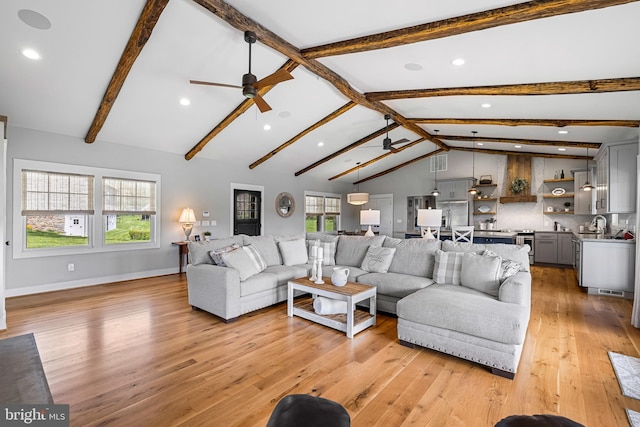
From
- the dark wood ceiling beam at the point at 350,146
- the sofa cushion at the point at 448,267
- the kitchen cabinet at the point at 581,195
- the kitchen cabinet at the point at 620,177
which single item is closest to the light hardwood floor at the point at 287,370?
the sofa cushion at the point at 448,267

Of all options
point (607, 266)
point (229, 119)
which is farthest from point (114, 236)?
point (607, 266)

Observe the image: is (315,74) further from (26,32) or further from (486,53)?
(26,32)

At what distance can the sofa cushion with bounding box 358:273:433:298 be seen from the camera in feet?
12.0

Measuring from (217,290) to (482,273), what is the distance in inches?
116

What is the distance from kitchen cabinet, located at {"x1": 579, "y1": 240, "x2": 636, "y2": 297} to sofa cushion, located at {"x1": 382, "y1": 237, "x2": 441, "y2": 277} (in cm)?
277

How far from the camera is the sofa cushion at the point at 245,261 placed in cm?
383

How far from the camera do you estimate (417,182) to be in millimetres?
10266

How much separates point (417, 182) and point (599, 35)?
7.74m

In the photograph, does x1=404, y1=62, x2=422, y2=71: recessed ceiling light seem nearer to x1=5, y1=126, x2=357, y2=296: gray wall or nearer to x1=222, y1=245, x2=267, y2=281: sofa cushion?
x1=222, y1=245, x2=267, y2=281: sofa cushion

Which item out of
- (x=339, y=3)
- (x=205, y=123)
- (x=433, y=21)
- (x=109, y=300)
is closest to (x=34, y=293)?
(x=109, y=300)

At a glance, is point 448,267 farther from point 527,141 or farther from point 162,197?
point 162,197

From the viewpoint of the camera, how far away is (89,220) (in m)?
5.46

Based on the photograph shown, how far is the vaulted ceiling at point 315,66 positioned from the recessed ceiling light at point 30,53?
75 millimetres

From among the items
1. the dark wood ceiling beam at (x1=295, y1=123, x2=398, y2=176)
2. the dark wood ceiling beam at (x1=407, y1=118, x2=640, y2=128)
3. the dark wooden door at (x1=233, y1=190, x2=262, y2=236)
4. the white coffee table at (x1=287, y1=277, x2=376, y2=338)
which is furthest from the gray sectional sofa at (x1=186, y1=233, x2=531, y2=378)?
the dark wood ceiling beam at (x1=295, y1=123, x2=398, y2=176)
